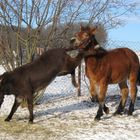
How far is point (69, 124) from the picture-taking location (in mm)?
8070

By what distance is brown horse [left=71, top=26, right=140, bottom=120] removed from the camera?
26.7 ft

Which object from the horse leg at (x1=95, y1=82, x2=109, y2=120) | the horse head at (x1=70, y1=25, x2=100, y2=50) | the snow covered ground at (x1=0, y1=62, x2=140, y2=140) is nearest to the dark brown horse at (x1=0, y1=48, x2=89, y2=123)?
the horse head at (x1=70, y1=25, x2=100, y2=50)

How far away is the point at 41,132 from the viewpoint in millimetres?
7465

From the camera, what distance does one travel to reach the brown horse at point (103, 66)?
26.7 ft

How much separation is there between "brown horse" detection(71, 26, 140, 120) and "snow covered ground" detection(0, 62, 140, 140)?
41cm

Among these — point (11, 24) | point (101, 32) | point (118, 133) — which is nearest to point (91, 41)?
point (118, 133)

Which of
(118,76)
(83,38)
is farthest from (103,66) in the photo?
(83,38)

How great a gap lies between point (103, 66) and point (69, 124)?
1365 mm

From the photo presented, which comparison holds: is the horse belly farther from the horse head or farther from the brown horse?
the horse head

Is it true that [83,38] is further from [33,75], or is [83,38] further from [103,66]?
[33,75]

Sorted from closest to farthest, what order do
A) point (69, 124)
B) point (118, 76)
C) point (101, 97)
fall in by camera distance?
point (69, 124) → point (101, 97) → point (118, 76)

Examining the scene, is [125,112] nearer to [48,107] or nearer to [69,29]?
[48,107]

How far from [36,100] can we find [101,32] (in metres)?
2.75

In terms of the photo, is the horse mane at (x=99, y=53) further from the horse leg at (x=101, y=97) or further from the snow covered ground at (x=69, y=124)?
the snow covered ground at (x=69, y=124)
